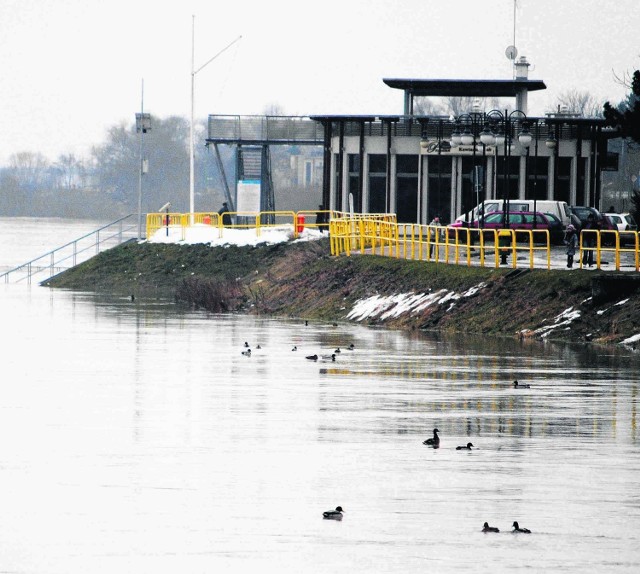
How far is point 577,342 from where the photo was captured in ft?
106

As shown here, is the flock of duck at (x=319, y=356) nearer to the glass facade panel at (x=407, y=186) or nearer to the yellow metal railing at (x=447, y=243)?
the yellow metal railing at (x=447, y=243)

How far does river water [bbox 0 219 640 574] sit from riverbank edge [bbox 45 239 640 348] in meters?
2.60

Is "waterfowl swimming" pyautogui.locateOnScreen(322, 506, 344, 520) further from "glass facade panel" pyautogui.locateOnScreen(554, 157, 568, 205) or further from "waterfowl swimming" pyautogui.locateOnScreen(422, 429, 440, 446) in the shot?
"glass facade panel" pyautogui.locateOnScreen(554, 157, 568, 205)

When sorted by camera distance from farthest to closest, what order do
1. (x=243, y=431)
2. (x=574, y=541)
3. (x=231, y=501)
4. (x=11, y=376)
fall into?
(x=11, y=376) → (x=243, y=431) → (x=231, y=501) → (x=574, y=541)

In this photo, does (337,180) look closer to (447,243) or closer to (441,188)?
(441,188)

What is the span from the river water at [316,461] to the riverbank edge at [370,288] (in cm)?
260

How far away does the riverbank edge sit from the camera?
108 ft

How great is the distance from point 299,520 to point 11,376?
43.3ft

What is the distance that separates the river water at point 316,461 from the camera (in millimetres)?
12680

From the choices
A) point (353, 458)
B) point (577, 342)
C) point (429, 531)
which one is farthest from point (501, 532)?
point (577, 342)

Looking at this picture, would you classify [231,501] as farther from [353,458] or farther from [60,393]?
[60,393]

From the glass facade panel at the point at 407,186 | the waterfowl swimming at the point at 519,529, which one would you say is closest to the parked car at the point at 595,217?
the glass facade panel at the point at 407,186

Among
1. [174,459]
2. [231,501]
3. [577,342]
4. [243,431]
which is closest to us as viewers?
[231,501]

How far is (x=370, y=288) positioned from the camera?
4253 cm
